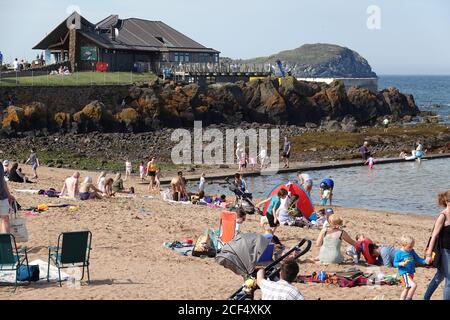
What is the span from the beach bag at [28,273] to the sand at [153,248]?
113 mm

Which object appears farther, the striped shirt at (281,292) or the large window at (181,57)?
the large window at (181,57)

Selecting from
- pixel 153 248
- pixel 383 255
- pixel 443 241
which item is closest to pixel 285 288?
pixel 443 241

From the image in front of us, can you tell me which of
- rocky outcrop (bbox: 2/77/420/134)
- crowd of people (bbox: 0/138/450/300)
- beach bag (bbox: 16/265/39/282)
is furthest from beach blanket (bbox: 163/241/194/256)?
rocky outcrop (bbox: 2/77/420/134)

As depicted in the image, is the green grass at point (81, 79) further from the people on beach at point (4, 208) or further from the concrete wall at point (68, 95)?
the people on beach at point (4, 208)

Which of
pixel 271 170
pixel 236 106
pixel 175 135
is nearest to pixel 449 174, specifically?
pixel 271 170

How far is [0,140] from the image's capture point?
38.1 m

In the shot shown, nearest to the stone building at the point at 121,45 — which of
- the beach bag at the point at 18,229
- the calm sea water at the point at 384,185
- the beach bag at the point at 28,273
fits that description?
the calm sea water at the point at 384,185

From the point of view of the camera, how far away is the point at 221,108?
51156mm

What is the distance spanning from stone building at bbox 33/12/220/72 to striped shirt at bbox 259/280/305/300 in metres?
49.7

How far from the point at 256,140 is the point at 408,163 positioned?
10.3 m

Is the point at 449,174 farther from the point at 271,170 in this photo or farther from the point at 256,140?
the point at 256,140

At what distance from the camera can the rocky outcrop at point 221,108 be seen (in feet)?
138

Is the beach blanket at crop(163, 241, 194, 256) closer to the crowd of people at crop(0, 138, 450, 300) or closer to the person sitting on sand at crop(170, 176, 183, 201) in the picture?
the crowd of people at crop(0, 138, 450, 300)

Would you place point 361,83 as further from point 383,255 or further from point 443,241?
point 443,241
